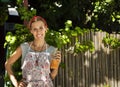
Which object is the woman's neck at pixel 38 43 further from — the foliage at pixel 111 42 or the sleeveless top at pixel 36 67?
the foliage at pixel 111 42

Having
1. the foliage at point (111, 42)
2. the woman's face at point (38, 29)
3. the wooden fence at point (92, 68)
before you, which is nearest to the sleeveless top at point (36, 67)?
the woman's face at point (38, 29)

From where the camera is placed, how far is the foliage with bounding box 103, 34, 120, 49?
7.56 meters

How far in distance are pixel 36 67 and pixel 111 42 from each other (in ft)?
12.5

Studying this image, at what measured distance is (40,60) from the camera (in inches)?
159

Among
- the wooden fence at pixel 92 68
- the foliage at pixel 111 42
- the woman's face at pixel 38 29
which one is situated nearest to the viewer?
the woman's face at pixel 38 29

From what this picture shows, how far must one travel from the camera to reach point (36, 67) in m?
4.05

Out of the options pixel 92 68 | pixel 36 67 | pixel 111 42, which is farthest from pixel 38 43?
pixel 111 42

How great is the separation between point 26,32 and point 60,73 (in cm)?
109

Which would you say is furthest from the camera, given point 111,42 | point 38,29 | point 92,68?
point 111,42

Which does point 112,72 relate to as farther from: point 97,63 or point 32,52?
point 32,52

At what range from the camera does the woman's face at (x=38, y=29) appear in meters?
4.01

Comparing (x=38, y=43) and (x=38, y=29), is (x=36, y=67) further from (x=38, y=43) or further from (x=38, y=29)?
(x=38, y=29)

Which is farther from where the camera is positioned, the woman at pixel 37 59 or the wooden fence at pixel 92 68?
the wooden fence at pixel 92 68

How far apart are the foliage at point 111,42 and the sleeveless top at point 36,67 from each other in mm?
3591
